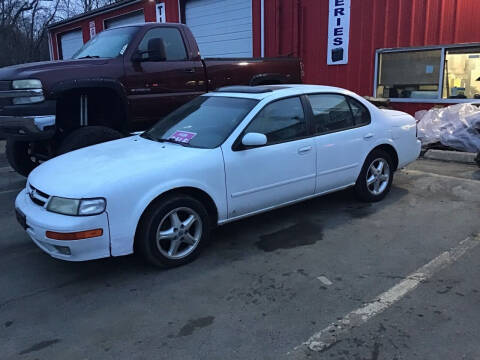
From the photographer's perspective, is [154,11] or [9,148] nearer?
[9,148]

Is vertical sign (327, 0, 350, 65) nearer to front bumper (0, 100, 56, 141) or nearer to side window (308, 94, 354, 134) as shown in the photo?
side window (308, 94, 354, 134)

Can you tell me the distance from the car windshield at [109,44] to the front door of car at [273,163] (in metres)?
2.82

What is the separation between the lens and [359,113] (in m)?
5.23

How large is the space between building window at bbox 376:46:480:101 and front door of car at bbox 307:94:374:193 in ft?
15.8

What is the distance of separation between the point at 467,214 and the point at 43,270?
4.47m

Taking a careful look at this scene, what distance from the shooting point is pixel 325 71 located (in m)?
10.9

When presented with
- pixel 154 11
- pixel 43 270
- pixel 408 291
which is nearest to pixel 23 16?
pixel 154 11

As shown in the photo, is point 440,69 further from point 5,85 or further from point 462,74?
point 5,85

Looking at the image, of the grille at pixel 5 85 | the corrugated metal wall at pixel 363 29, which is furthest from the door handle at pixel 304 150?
the corrugated metal wall at pixel 363 29

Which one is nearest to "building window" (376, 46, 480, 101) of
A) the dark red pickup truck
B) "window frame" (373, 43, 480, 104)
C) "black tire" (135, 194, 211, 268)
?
"window frame" (373, 43, 480, 104)

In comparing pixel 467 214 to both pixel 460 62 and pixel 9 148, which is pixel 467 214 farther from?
pixel 9 148

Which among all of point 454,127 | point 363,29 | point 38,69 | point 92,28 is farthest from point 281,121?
point 92,28

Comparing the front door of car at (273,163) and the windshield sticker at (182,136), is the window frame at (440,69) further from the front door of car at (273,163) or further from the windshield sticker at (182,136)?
the windshield sticker at (182,136)

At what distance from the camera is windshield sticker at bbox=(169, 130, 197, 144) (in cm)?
429
